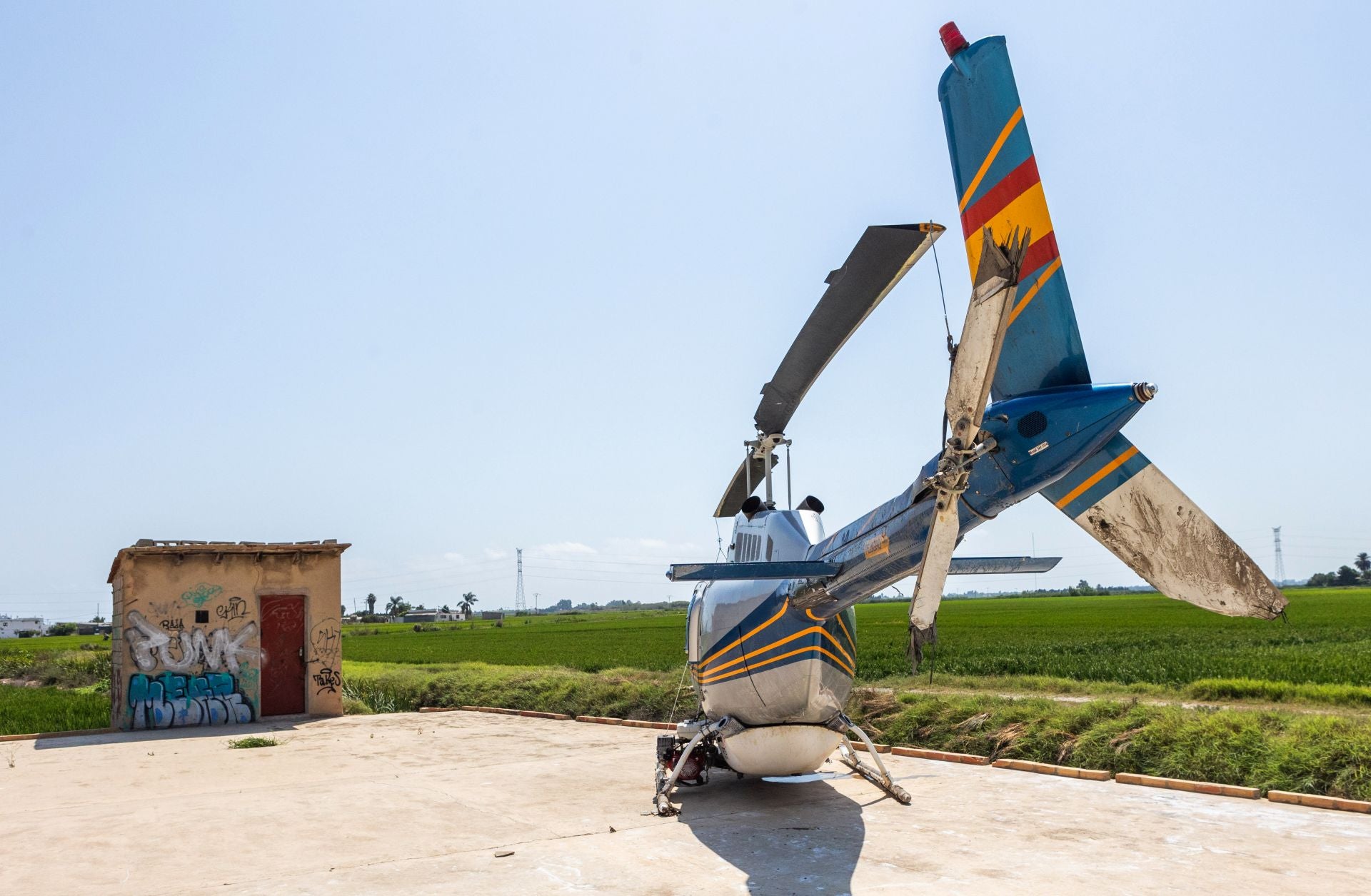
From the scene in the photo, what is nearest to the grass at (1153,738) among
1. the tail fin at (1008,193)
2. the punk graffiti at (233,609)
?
the tail fin at (1008,193)

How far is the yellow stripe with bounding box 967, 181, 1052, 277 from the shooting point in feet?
15.7

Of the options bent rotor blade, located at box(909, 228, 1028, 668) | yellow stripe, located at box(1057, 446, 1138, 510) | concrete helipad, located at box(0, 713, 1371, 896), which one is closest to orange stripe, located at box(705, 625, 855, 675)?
concrete helipad, located at box(0, 713, 1371, 896)

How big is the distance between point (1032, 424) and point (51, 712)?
77.4ft

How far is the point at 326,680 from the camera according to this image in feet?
71.5

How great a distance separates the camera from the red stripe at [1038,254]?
4828 millimetres

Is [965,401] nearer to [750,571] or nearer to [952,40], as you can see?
[952,40]

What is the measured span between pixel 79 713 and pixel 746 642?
18047 mm

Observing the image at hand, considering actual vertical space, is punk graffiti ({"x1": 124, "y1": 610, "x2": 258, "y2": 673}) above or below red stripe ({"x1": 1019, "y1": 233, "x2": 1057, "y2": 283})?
below

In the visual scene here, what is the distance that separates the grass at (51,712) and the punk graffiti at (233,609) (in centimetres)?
308

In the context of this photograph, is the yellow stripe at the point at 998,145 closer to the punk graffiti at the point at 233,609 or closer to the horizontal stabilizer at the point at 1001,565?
the horizontal stabilizer at the point at 1001,565

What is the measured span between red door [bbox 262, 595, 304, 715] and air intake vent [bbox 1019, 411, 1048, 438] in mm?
19787

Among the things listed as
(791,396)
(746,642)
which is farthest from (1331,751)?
(791,396)

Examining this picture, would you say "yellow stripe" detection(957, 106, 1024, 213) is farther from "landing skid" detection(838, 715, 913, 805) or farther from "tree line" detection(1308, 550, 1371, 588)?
"tree line" detection(1308, 550, 1371, 588)

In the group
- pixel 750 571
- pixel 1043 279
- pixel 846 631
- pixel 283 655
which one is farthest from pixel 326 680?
pixel 1043 279
